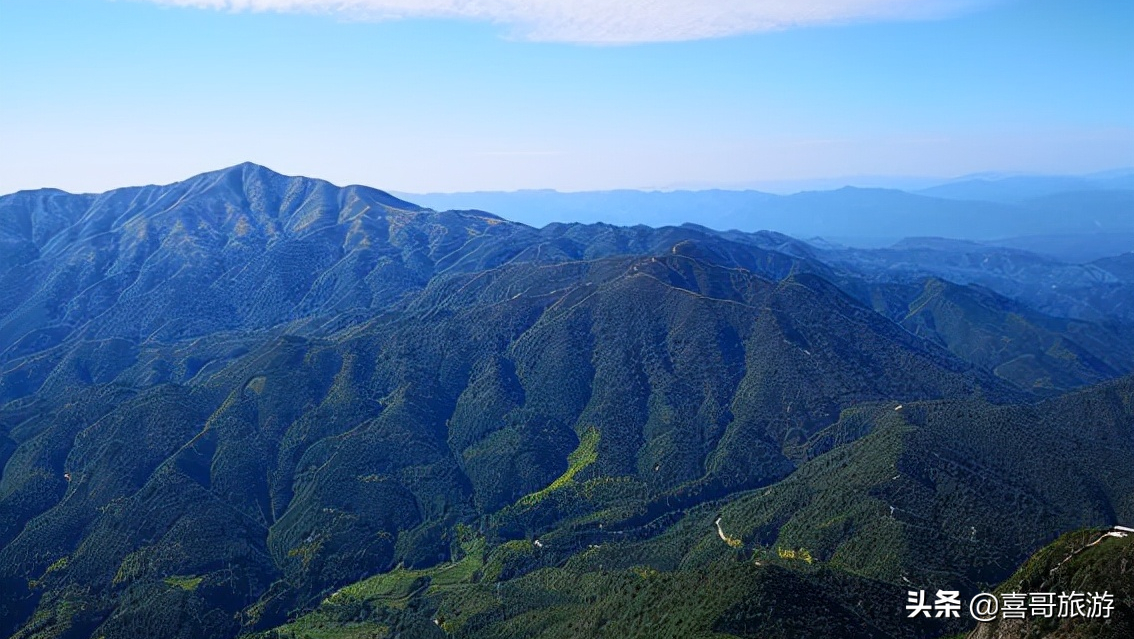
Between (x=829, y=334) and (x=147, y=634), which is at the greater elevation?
(x=829, y=334)

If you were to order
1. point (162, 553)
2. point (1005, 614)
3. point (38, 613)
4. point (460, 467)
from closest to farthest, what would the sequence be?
point (1005, 614), point (38, 613), point (162, 553), point (460, 467)

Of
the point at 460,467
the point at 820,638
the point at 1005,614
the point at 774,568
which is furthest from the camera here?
the point at 460,467

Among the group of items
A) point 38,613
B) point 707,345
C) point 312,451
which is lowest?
point 38,613

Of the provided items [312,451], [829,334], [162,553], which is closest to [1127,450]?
[829,334]

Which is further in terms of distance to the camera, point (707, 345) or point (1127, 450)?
point (707, 345)

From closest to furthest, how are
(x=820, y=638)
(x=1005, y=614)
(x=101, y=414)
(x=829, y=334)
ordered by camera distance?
1. (x=1005, y=614)
2. (x=820, y=638)
3. (x=101, y=414)
4. (x=829, y=334)

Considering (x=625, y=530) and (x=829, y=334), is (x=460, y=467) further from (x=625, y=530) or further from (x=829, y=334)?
(x=829, y=334)

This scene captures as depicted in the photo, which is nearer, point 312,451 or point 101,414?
point 312,451

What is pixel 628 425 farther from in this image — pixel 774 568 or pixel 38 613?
pixel 38 613

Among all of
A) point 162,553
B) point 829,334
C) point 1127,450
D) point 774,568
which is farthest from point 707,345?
point 162,553
